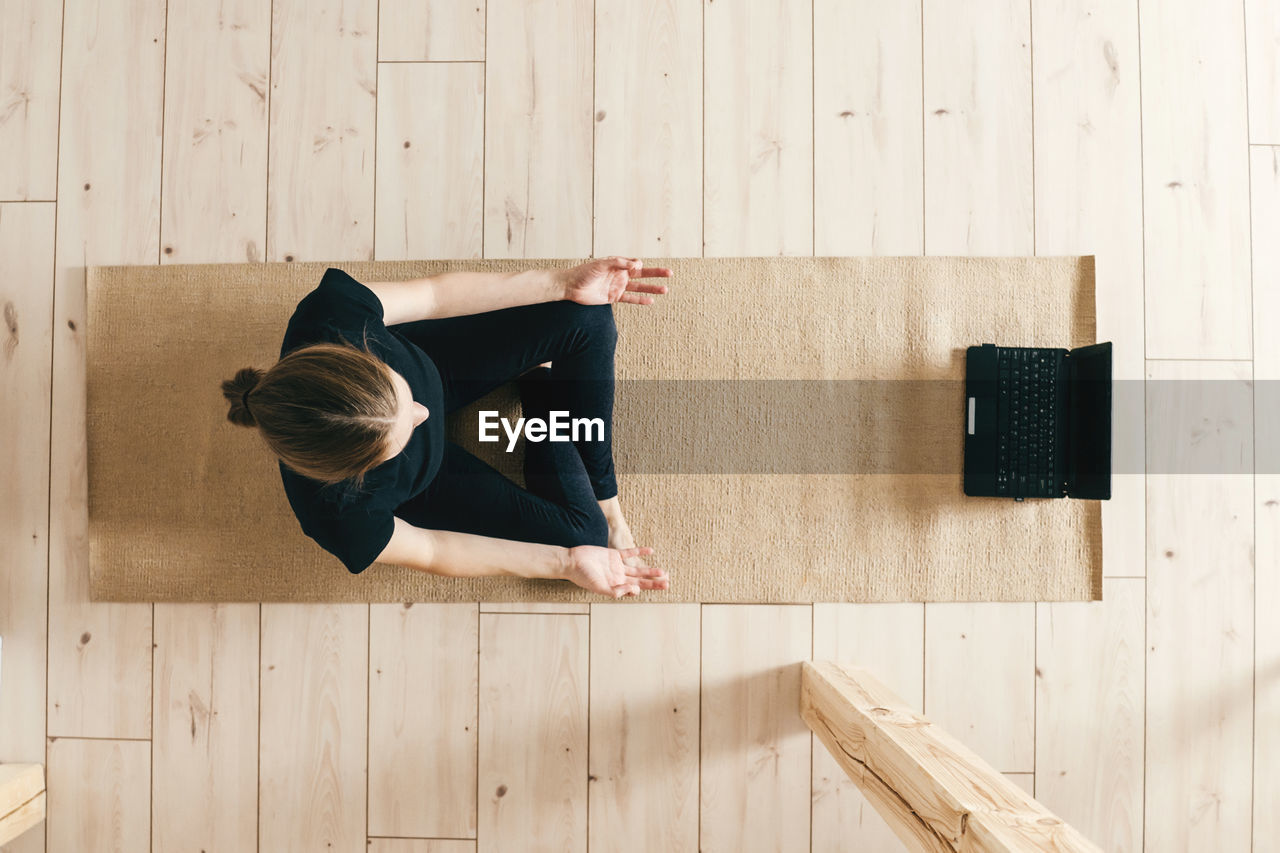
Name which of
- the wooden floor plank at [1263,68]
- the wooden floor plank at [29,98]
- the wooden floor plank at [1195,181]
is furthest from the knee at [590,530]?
the wooden floor plank at [1263,68]

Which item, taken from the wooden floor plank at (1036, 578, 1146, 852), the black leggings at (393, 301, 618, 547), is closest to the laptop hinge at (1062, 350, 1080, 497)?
the wooden floor plank at (1036, 578, 1146, 852)

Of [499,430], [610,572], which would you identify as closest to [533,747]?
[610,572]

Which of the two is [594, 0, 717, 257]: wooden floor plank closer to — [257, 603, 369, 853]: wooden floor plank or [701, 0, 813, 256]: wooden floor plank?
[701, 0, 813, 256]: wooden floor plank

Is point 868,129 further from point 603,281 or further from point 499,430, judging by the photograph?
point 499,430

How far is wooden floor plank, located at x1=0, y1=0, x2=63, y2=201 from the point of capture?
148 cm

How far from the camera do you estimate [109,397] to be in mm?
1463

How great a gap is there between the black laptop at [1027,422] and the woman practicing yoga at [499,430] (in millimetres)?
664

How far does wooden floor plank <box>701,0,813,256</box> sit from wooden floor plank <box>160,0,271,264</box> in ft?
3.00

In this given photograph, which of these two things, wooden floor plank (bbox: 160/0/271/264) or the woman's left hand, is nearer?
Answer: the woman's left hand

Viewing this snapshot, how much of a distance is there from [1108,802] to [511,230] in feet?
5.45

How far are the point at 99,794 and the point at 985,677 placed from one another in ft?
5.93

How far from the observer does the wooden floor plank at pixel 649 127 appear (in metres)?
1.47

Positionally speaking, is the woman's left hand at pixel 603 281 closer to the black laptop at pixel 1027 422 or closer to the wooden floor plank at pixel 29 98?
the black laptop at pixel 1027 422

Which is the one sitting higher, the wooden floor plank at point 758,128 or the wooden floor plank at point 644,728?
the wooden floor plank at point 758,128
